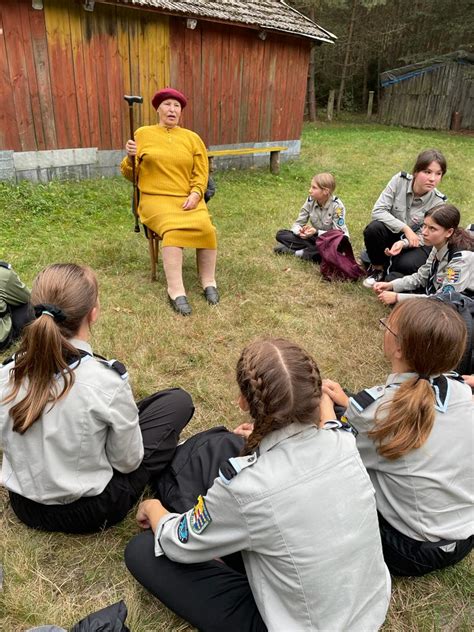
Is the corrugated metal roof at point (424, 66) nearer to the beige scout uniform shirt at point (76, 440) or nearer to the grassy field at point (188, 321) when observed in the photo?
the grassy field at point (188, 321)

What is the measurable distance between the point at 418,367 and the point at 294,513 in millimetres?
707

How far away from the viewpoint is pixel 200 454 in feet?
7.22

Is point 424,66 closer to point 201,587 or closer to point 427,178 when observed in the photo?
point 427,178

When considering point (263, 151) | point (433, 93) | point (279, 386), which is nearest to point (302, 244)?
point (279, 386)

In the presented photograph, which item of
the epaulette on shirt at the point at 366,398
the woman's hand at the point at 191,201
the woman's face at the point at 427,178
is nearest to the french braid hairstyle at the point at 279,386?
the epaulette on shirt at the point at 366,398

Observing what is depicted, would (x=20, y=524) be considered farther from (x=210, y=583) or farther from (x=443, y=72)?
(x=443, y=72)

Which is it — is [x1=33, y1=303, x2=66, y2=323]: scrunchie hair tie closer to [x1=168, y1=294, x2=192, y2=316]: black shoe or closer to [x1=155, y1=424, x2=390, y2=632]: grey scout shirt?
[x1=155, y1=424, x2=390, y2=632]: grey scout shirt

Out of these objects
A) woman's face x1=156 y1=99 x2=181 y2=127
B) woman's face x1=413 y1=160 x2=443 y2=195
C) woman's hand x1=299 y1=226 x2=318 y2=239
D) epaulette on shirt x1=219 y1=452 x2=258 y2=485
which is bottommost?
woman's hand x1=299 y1=226 x2=318 y2=239

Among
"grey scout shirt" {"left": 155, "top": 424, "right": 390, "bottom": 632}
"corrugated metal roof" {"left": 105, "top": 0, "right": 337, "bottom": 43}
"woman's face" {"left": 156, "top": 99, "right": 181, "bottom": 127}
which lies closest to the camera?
"grey scout shirt" {"left": 155, "top": 424, "right": 390, "bottom": 632}

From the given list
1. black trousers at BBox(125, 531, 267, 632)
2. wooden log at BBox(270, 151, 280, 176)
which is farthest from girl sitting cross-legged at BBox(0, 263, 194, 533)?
wooden log at BBox(270, 151, 280, 176)

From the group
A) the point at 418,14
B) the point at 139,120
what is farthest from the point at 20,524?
the point at 418,14

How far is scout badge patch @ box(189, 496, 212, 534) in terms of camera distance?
1425 millimetres

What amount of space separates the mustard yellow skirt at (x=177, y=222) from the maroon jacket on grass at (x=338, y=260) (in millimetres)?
1181

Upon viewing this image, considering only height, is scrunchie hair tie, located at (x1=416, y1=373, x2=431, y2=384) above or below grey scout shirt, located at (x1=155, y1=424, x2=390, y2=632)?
above
